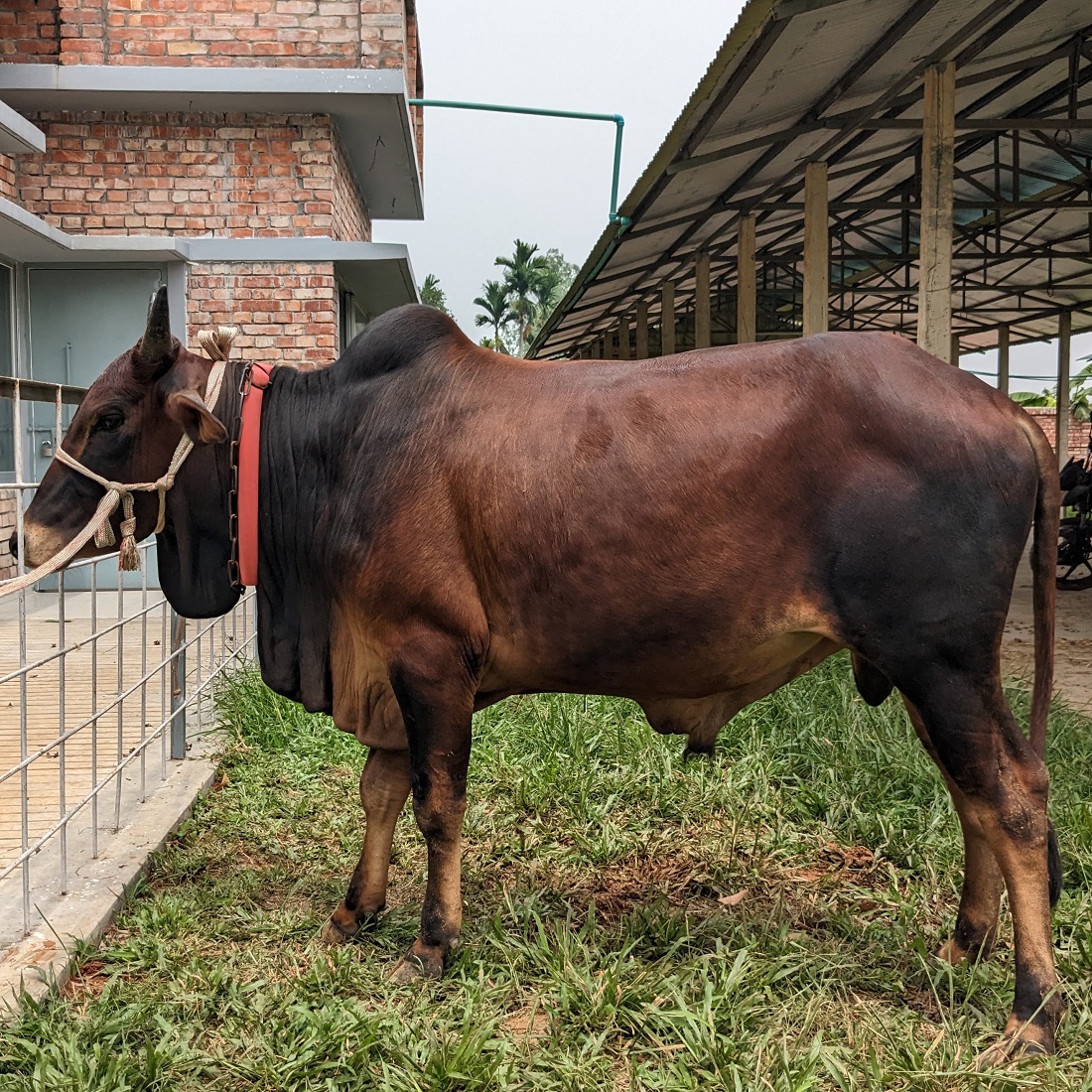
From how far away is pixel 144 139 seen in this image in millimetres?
9367

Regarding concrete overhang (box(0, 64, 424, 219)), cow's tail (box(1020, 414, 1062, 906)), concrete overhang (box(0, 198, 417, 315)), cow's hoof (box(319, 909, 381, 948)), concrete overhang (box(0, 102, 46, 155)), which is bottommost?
cow's hoof (box(319, 909, 381, 948))

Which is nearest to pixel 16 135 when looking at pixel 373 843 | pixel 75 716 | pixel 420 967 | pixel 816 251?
pixel 75 716

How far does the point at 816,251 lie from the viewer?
7773 millimetres

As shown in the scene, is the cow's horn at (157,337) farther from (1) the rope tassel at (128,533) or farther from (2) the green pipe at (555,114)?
(2) the green pipe at (555,114)

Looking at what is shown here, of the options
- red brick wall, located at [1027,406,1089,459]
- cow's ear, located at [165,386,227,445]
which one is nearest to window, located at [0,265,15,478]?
cow's ear, located at [165,386,227,445]

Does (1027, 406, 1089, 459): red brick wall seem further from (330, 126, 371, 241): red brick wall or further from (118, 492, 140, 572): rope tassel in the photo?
(118, 492, 140, 572): rope tassel

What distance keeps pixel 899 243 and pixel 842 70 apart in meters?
8.75

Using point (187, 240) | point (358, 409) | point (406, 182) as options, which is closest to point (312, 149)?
point (187, 240)

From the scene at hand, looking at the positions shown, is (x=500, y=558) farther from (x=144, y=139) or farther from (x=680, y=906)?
(x=144, y=139)

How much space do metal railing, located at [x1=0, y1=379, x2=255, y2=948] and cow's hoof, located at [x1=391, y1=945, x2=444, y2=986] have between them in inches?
44.5

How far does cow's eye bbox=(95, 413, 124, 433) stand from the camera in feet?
10.5

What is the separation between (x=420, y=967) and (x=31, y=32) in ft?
29.0

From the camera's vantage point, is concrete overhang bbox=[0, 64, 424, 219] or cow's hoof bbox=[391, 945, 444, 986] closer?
cow's hoof bbox=[391, 945, 444, 986]

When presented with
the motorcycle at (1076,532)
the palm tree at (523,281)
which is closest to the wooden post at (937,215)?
the motorcycle at (1076,532)
